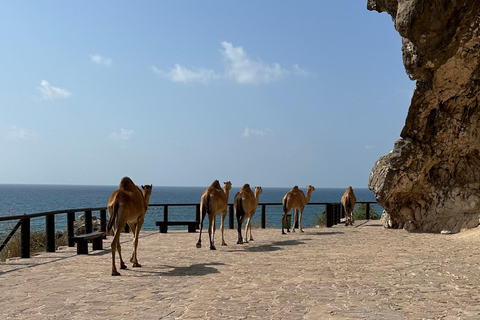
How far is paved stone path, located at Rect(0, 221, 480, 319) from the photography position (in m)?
6.61

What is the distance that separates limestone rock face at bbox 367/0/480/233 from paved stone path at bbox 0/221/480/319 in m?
4.80

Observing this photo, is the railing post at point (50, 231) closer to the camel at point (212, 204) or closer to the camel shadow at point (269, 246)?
the camel at point (212, 204)

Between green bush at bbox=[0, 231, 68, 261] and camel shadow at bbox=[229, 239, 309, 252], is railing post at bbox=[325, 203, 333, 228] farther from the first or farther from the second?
green bush at bbox=[0, 231, 68, 261]

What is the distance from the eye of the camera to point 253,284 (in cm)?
848

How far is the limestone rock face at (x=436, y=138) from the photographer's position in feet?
52.4

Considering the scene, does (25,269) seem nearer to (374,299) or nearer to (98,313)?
(98,313)

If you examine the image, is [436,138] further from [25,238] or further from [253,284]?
[25,238]

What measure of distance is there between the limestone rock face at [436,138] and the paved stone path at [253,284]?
4801mm

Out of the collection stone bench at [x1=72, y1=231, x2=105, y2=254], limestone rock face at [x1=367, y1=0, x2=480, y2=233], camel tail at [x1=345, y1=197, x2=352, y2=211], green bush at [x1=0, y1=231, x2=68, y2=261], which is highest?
limestone rock face at [x1=367, y1=0, x2=480, y2=233]

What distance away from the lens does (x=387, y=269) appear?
400 inches

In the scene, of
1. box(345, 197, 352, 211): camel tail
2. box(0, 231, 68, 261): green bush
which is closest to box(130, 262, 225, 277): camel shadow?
box(0, 231, 68, 261): green bush

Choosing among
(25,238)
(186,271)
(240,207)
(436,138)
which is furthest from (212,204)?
(436,138)

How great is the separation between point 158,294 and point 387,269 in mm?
5096

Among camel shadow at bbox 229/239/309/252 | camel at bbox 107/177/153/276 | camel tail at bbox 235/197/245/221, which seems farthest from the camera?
camel tail at bbox 235/197/245/221
